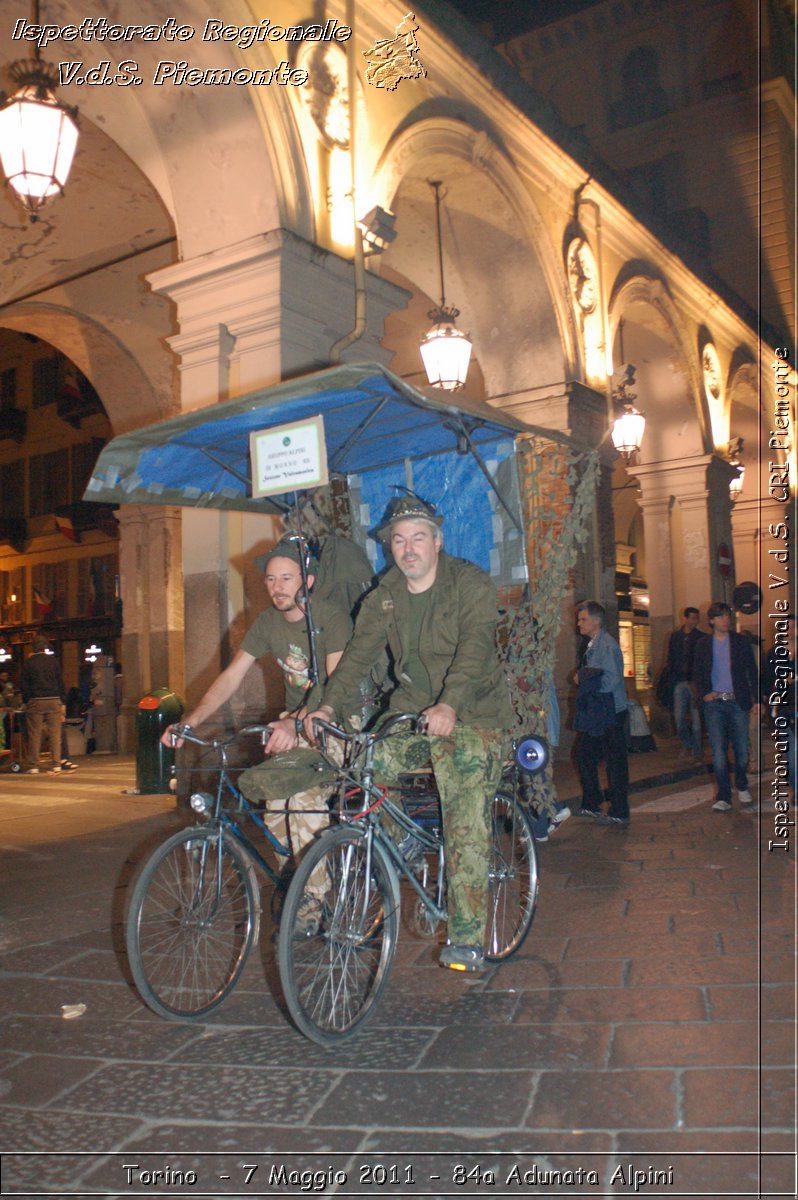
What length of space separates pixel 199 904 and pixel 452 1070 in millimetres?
1228

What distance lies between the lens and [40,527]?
3092 centimetres

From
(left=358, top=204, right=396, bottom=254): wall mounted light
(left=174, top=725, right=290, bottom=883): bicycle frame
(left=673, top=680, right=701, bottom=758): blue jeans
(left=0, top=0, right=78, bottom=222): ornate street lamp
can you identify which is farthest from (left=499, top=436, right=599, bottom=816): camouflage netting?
(left=673, top=680, right=701, bottom=758): blue jeans

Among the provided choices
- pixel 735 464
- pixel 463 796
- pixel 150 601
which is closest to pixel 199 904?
pixel 463 796

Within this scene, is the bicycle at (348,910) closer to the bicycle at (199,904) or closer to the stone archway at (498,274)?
the bicycle at (199,904)

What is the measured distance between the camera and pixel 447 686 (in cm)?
415

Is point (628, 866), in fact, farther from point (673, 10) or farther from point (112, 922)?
point (673, 10)

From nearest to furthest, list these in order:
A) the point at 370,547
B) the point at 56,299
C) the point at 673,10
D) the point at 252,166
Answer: the point at 370,547 → the point at 252,166 → the point at 56,299 → the point at 673,10

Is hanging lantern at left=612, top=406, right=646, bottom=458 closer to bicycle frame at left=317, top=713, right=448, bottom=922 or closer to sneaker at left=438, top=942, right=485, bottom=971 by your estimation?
bicycle frame at left=317, top=713, right=448, bottom=922

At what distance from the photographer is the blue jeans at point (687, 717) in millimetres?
13219

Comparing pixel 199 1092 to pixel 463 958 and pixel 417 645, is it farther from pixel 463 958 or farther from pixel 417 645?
pixel 417 645

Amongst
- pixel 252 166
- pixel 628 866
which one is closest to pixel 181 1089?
pixel 628 866

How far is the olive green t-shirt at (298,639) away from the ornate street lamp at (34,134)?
13.1ft

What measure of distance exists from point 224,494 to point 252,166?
3.85 meters

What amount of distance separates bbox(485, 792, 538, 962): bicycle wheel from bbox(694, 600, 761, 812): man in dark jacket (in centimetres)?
446
